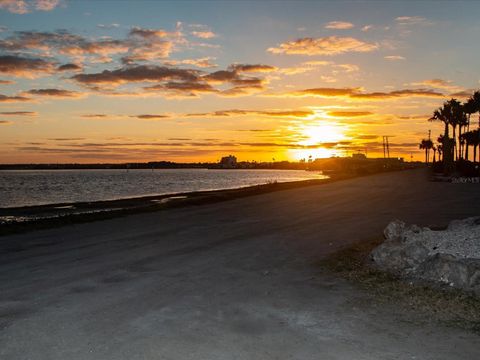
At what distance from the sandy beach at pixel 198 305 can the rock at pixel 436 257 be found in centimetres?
154

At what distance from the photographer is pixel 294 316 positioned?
7.45 meters

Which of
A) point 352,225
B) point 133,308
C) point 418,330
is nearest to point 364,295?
point 418,330

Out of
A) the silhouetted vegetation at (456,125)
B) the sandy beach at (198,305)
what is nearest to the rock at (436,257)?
the sandy beach at (198,305)

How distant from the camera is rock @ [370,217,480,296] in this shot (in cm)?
897

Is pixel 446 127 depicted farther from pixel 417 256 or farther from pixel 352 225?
pixel 417 256

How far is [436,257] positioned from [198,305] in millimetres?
5196

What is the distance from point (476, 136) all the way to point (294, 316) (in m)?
87.6

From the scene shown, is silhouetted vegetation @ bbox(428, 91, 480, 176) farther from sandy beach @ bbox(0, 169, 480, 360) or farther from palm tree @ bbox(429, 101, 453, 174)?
sandy beach @ bbox(0, 169, 480, 360)

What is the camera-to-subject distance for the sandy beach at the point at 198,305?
614 centimetres

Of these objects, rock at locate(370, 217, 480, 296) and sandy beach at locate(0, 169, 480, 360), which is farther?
rock at locate(370, 217, 480, 296)

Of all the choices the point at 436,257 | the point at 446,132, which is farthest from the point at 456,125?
the point at 436,257

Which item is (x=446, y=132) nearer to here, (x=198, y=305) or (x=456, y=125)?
(x=456, y=125)

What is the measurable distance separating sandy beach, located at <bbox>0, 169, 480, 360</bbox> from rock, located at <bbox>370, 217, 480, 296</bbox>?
5.04 feet

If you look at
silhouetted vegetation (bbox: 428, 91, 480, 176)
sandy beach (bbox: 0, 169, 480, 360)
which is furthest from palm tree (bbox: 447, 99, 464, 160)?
sandy beach (bbox: 0, 169, 480, 360)
